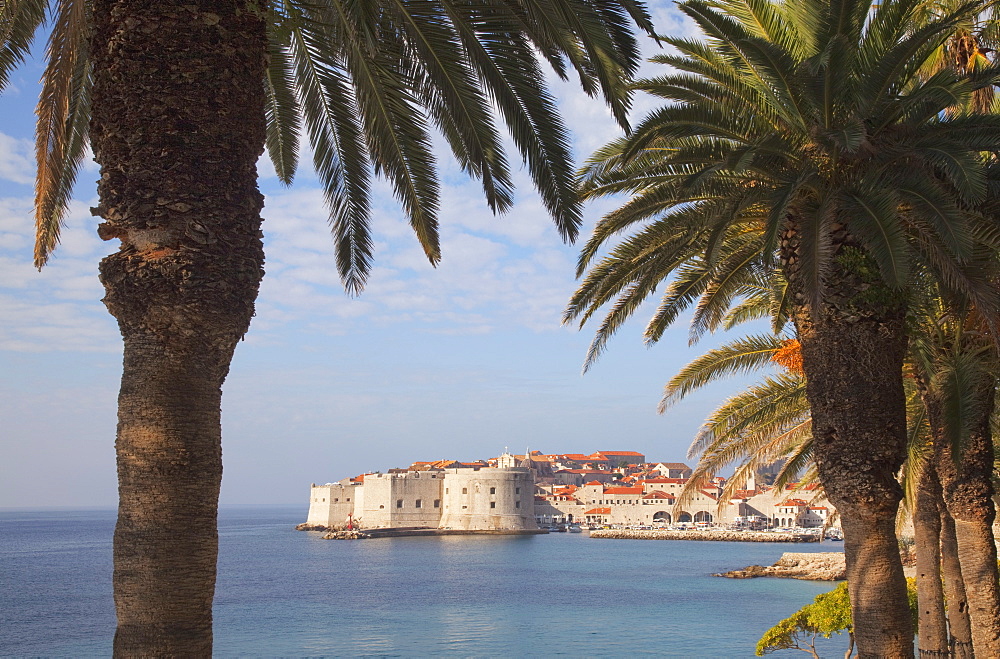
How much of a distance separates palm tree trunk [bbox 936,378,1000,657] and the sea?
2002cm

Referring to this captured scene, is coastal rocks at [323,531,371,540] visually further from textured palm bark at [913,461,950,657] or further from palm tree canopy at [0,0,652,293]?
palm tree canopy at [0,0,652,293]

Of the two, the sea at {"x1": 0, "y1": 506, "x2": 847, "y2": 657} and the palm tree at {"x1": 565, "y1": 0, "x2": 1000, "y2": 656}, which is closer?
the palm tree at {"x1": 565, "y1": 0, "x2": 1000, "y2": 656}

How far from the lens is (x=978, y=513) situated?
370 inches

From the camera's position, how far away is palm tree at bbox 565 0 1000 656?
21.3ft

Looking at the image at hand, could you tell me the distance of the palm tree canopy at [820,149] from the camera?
21.2 ft

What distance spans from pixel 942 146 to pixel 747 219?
85.0 inches

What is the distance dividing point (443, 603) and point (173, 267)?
138 feet

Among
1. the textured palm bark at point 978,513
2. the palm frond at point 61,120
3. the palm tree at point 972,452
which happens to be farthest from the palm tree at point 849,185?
the palm frond at point 61,120

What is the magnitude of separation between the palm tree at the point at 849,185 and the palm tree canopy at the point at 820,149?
17 mm

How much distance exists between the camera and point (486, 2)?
5.56 metres

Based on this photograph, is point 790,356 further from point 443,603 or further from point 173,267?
point 443,603

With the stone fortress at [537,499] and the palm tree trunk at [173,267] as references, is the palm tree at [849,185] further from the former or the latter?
the stone fortress at [537,499]

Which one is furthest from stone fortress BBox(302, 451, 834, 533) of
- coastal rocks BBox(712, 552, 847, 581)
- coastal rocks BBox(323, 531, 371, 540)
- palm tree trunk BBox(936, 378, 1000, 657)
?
palm tree trunk BBox(936, 378, 1000, 657)

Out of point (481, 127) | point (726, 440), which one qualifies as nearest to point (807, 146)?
point (481, 127)
